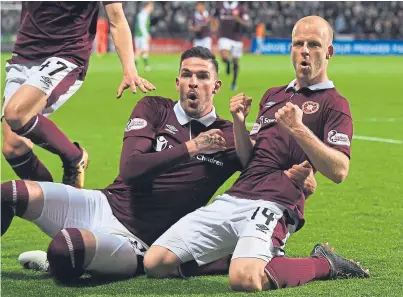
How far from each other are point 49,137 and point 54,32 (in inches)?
30.5

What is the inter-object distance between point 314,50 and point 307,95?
286 mm

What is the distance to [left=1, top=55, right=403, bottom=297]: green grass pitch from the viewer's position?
565 cm

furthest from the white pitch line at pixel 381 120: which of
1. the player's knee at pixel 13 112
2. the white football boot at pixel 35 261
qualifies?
the white football boot at pixel 35 261

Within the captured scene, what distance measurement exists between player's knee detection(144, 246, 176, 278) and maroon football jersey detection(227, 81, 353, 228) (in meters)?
0.58

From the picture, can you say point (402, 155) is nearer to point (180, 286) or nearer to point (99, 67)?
point (180, 286)

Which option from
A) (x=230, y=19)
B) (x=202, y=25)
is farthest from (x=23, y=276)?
(x=202, y=25)

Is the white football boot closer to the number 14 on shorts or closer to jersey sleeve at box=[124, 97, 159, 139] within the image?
jersey sleeve at box=[124, 97, 159, 139]

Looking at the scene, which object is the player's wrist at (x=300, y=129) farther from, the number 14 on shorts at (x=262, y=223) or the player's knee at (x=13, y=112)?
the player's knee at (x=13, y=112)

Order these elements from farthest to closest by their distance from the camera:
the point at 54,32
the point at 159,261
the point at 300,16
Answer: the point at 300,16 < the point at 54,32 < the point at 159,261

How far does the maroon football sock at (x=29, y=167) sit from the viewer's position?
7609 millimetres

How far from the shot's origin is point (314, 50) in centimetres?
593

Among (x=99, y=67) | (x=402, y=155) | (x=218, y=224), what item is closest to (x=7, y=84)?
(x=218, y=224)

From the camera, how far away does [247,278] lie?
5469 millimetres

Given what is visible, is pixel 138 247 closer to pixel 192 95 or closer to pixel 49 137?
pixel 192 95
